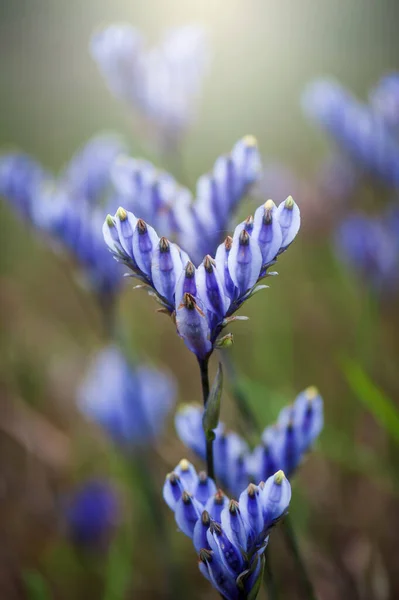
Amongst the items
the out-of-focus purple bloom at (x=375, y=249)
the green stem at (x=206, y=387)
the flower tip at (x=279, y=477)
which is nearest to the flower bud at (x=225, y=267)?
the green stem at (x=206, y=387)

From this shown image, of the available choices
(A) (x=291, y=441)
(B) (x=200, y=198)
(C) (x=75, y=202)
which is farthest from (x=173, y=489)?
(C) (x=75, y=202)

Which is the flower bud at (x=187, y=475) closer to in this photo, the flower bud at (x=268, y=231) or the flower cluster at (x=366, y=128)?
the flower bud at (x=268, y=231)

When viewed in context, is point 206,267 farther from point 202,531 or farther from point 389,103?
point 389,103

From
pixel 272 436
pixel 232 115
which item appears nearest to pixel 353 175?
pixel 272 436

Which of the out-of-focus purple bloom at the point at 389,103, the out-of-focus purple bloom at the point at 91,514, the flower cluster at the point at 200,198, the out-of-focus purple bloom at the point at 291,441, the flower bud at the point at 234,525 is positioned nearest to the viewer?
the flower bud at the point at 234,525

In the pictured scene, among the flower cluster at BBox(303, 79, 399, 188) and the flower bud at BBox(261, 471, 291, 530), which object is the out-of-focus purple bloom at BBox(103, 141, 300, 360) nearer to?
the flower bud at BBox(261, 471, 291, 530)

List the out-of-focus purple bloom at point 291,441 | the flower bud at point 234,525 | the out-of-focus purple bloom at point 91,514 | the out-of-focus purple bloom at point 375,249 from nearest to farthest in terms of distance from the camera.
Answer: the flower bud at point 234,525 < the out-of-focus purple bloom at point 291,441 < the out-of-focus purple bloom at point 91,514 < the out-of-focus purple bloom at point 375,249
